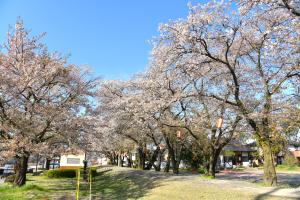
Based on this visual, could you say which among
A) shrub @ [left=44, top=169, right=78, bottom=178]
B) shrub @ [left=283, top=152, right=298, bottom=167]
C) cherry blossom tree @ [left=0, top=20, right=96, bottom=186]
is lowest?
shrub @ [left=44, top=169, right=78, bottom=178]

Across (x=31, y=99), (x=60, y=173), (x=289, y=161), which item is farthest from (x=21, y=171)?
(x=289, y=161)

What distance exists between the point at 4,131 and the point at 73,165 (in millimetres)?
29996

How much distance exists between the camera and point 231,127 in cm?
1777

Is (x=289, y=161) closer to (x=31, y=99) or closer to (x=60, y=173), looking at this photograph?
(x=60, y=173)

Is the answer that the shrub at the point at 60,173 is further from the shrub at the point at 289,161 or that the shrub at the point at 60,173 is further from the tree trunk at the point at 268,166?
the shrub at the point at 289,161

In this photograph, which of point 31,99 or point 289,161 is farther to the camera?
point 289,161

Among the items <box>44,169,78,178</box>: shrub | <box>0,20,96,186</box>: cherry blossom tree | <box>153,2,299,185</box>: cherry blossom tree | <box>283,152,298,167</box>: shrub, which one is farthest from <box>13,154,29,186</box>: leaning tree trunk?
<box>283,152,298,167</box>: shrub

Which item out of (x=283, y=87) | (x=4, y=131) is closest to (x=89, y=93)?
(x=4, y=131)

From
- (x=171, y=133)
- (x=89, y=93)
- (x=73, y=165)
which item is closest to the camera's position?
(x=89, y=93)

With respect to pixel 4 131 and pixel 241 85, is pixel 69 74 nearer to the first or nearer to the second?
pixel 4 131

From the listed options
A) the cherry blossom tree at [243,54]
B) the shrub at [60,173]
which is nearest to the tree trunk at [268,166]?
the cherry blossom tree at [243,54]

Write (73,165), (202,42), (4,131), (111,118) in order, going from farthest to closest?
(73,165), (111,118), (4,131), (202,42)

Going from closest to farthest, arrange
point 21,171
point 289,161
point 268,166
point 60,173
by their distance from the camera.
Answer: point 268,166, point 21,171, point 60,173, point 289,161

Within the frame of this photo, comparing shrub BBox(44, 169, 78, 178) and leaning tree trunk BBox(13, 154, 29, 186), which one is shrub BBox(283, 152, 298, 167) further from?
leaning tree trunk BBox(13, 154, 29, 186)
